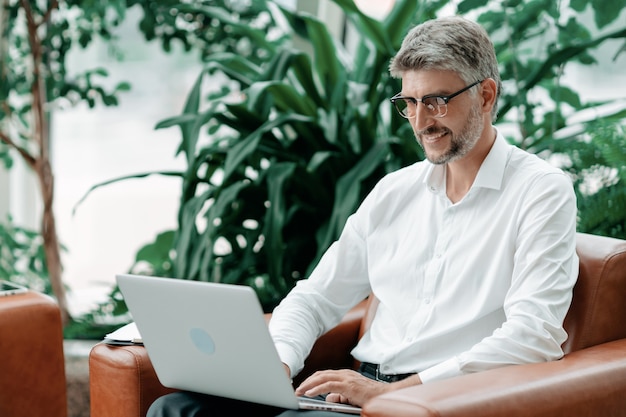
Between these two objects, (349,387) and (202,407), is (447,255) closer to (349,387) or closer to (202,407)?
(349,387)

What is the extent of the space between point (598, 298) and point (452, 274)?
0.30 metres

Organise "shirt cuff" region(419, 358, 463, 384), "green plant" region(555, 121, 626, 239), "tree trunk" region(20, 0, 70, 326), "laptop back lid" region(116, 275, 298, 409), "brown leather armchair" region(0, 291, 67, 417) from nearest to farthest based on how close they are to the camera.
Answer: "laptop back lid" region(116, 275, 298, 409) → "shirt cuff" region(419, 358, 463, 384) → "brown leather armchair" region(0, 291, 67, 417) → "green plant" region(555, 121, 626, 239) → "tree trunk" region(20, 0, 70, 326)

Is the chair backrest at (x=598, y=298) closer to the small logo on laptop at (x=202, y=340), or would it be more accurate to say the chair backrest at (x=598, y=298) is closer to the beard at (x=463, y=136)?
the beard at (x=463, y=136)

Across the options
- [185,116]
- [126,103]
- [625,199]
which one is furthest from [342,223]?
[126,103]

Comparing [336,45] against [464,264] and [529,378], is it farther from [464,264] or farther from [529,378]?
[529,378]

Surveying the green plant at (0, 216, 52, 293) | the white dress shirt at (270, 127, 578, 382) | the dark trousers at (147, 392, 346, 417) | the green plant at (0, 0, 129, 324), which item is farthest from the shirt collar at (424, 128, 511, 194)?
the green plant at (0, 216, 52, 293)

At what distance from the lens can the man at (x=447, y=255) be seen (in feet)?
5.77

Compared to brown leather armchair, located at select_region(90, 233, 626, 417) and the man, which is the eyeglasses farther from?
brown leather armchair, located at select_region(90, 233, 626, 417)

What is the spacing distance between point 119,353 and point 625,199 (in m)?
1.36

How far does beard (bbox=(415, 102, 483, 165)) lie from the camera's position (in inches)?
75.4

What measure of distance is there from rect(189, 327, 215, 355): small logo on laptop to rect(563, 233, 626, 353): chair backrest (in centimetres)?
73

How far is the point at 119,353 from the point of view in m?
1.97

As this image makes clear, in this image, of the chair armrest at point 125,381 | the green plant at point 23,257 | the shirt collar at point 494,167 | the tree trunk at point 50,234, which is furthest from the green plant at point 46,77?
the shirt collar at point 494,167

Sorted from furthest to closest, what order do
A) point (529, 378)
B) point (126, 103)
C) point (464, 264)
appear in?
point (126, 103) < point (464, 264) < point (529, 378)
